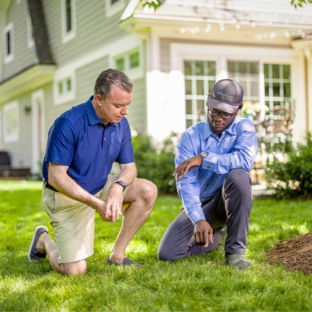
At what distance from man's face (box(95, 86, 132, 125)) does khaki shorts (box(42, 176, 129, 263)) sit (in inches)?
24.5

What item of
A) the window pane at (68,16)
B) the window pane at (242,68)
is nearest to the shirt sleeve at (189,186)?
the window pane at (242,68)

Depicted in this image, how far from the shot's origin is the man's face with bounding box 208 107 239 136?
420cm

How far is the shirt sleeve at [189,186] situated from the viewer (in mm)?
4199

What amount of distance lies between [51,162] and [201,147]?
109 centimetres

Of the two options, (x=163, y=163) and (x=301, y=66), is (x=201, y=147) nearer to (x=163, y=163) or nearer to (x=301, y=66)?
(x=163, y=163)

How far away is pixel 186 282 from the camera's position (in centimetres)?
350

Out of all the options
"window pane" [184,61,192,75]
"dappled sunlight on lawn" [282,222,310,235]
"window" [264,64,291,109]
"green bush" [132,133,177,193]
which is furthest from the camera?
"window" [264,64,291,109]

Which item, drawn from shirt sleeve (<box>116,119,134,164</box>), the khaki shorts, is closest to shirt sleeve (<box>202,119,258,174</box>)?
shirt sleeve (<box>116,119,134,164</box>)

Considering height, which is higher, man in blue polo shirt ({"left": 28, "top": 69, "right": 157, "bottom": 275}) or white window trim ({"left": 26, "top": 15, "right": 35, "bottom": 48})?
white window trim ({"left": 26, "top": 15, "right": 35, "bottom": 48})

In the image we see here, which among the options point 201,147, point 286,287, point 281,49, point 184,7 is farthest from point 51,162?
point 281,49

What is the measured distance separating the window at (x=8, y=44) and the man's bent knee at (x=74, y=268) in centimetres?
1682

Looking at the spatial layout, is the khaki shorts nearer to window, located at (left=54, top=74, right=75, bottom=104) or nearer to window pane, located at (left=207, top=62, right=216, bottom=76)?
window pane, located at (left=207, top=62, right=216, bottom=76)

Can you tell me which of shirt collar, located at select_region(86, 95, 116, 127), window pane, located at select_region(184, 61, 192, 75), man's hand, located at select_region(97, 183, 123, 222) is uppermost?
window pane, located at select_region(184, 61, 192, 75)

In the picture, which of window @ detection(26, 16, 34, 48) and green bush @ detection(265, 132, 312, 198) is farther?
Result: window @ detection(26, 16, 34, 48)
